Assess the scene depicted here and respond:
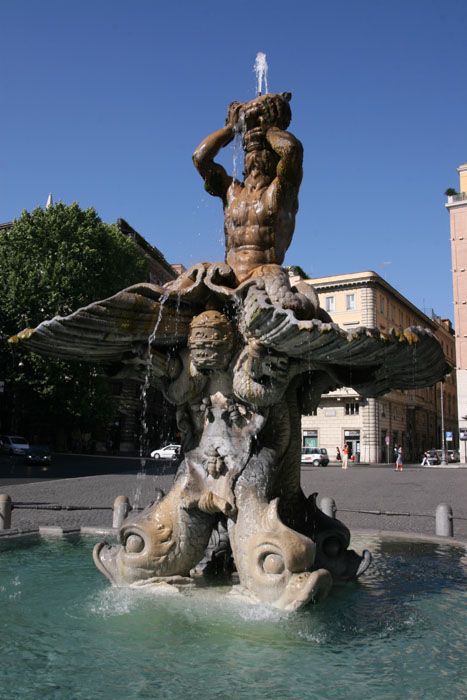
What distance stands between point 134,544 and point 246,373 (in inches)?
64.4

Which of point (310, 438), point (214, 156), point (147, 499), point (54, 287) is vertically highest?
point (54, 287)

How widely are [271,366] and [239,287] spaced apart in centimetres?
70

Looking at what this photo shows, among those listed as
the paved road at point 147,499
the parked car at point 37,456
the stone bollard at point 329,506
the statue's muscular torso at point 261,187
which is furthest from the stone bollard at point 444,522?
the parked car at point 37,456

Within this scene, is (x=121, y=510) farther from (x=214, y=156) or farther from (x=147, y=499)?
(x=147, y=499)

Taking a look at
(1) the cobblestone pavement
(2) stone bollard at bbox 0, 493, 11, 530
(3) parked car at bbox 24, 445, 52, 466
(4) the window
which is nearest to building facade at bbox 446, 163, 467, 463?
(4) the window

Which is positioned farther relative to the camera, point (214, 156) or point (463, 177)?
point (463, 177)

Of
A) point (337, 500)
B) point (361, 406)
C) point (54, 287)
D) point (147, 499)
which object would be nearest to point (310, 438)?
point (361, 406)

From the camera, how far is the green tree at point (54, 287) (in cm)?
3019

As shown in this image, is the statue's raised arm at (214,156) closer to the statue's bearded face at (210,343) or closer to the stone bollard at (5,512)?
the statue's bearded face at (210,343)

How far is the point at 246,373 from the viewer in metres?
5.48

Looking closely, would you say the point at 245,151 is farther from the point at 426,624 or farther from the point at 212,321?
the point at 426,624

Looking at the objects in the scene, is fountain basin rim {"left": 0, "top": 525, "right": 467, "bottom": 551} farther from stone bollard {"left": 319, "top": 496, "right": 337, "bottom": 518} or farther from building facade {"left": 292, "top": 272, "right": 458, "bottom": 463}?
building facade {"left": 292, "top": 272, "right": 458, "bottom": 463}

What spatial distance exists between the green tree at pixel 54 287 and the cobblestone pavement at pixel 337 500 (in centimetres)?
789

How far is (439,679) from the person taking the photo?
369 centimetres
